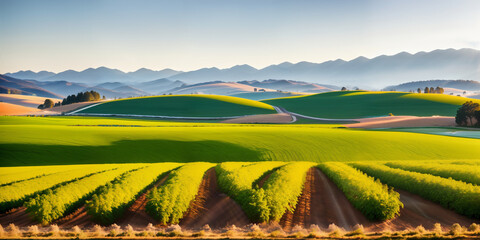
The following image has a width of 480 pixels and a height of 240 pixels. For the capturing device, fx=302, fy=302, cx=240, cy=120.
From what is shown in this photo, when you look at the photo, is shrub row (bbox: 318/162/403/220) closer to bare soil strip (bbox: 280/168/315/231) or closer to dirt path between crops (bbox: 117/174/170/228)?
bare soil strip (bbox: 280/168/315/231)

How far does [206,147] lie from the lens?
134ft

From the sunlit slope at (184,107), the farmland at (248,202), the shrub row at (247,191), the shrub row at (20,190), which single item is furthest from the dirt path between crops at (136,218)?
the sunlit slope at (184,107)

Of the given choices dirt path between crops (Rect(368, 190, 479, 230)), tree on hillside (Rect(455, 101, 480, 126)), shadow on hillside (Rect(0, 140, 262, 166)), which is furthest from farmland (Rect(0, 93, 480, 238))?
tree on hillside (Rect(455, 101, 480, 126))

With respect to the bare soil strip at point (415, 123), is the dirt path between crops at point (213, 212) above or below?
below

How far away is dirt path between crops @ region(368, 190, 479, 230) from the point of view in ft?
43.1

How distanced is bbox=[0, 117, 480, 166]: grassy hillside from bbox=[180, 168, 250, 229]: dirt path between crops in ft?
67.2

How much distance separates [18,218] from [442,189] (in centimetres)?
2082

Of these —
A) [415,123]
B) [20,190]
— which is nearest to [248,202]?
[20,190]

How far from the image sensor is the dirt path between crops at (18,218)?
43.7 ft

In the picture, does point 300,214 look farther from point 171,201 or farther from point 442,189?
point 442,189

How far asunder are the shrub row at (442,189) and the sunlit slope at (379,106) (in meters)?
A: 108

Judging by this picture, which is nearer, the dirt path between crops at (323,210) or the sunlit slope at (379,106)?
the dirt path between crops at (323,210)

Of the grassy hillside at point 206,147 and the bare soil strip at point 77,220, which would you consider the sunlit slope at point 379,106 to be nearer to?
the grassy hillside at point 206,147

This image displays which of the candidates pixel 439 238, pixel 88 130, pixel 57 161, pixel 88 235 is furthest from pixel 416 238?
pixel 88 130
